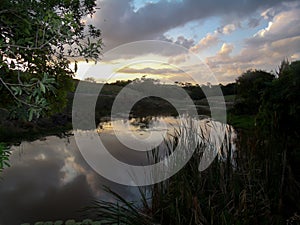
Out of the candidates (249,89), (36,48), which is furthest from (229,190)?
(249,89)

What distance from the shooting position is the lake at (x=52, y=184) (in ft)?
19.7

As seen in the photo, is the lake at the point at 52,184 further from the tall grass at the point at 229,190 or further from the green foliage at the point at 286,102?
the green foliage at the point at 286,102

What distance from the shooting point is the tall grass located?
3.19 meters

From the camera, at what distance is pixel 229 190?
Result: 3.48m

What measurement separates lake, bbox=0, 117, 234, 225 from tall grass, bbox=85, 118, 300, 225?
34 cm

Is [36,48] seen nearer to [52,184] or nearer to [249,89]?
[52,184]

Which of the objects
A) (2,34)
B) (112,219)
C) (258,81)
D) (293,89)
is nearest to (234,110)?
(258,81)

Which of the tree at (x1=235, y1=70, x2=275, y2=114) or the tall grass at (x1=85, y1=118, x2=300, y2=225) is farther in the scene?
the tree at (x1=235, y1=70, x2=275, y2=114)

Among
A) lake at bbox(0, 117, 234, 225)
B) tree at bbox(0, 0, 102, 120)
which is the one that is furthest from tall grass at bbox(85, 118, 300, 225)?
tree at bbox(0, 0, 102, 120)

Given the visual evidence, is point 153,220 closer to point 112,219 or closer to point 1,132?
point 112,219

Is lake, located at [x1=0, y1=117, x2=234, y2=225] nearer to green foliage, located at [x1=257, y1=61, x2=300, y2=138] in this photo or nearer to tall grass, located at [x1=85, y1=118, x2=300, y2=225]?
tall grass, located at [x1=85, y1=118, x2=300, y2=225]

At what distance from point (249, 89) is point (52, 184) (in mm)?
17380

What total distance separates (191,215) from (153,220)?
2.62 feet

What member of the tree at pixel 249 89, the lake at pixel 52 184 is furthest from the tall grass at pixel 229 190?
the tree at pixel 249 89
